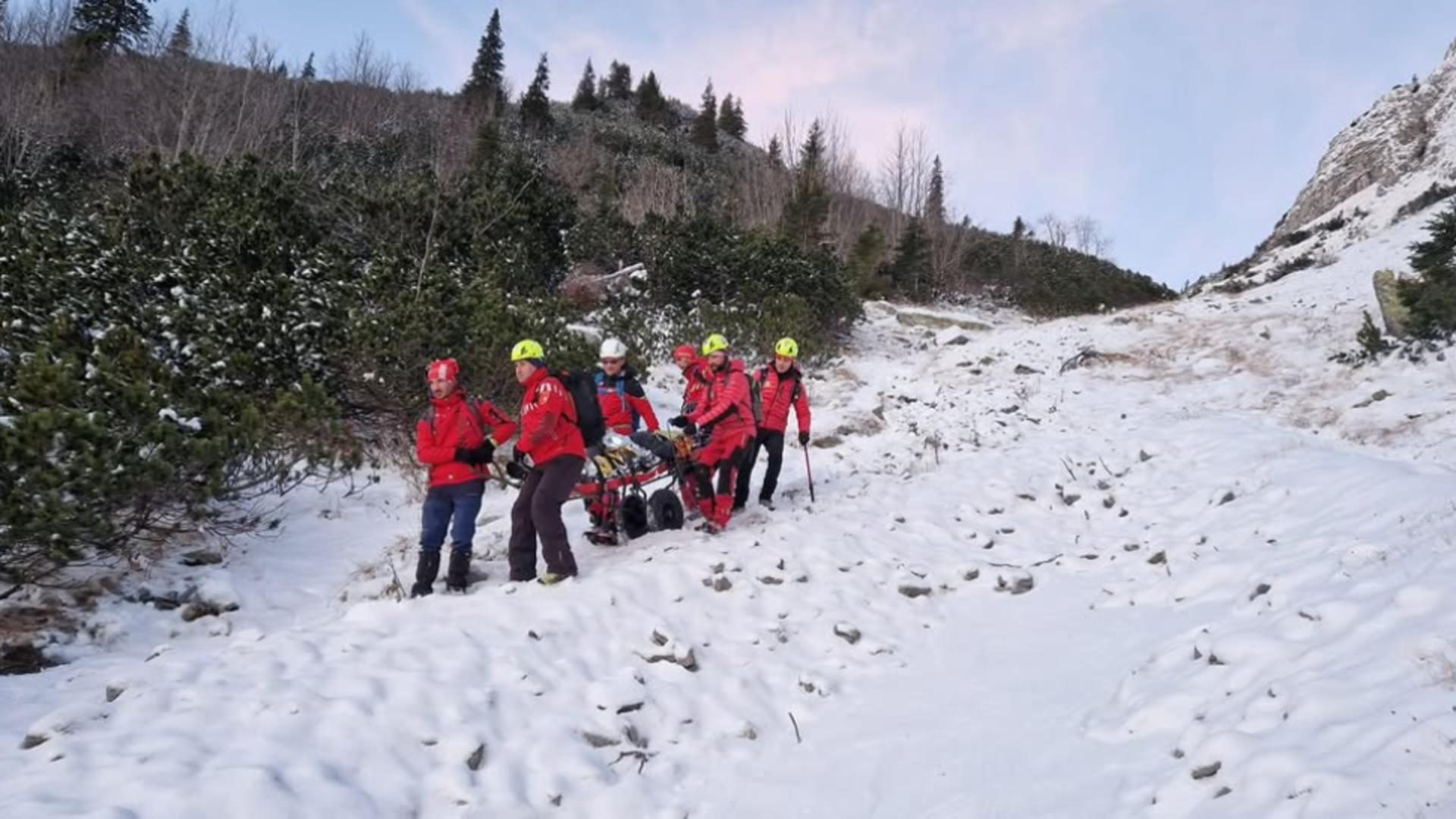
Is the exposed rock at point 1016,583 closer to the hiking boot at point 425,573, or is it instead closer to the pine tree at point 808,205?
the hiking boot at point 425,573

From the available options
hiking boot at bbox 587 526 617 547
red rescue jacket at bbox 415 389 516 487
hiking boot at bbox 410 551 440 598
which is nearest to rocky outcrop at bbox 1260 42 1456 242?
hiking boot at bbox 587 526 617 547

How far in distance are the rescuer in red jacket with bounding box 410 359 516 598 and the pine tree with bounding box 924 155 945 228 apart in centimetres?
4522

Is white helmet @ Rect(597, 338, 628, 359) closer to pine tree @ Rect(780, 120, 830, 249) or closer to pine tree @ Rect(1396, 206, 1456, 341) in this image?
pine tree @ Rect(1396, 206, 1456, 341)

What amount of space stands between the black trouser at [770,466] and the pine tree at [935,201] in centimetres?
4207

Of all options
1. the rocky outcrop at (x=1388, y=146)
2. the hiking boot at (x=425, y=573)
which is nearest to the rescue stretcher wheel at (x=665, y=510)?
the hiking boot at (x=425, y=573)

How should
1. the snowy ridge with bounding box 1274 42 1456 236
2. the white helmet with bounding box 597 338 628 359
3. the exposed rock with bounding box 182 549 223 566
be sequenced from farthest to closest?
the snowy ridge with bounding box 1274 42 1456 236 < the white helmet with bounding box 597 338 628 359 < the exposed rock with bounding box 182 549 223 566

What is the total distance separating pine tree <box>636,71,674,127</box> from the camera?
205 feet

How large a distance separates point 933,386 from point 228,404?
1287 cm

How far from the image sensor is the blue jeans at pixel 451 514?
20.6 ft

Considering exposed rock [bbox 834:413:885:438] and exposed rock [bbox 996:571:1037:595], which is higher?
exposed rock [bbox 834:413:885:438]

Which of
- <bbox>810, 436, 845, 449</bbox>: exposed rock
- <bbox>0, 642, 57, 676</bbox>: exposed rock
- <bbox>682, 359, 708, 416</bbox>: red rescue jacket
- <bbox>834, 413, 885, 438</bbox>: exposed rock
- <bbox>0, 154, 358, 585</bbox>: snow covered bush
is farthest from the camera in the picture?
<bbox>834, 413, 885, 438</bbox>: exposed rock

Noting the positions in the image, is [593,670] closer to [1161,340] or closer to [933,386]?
[933,386]

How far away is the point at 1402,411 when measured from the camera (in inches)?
387

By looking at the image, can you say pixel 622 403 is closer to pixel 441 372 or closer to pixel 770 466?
pixel 770 466
